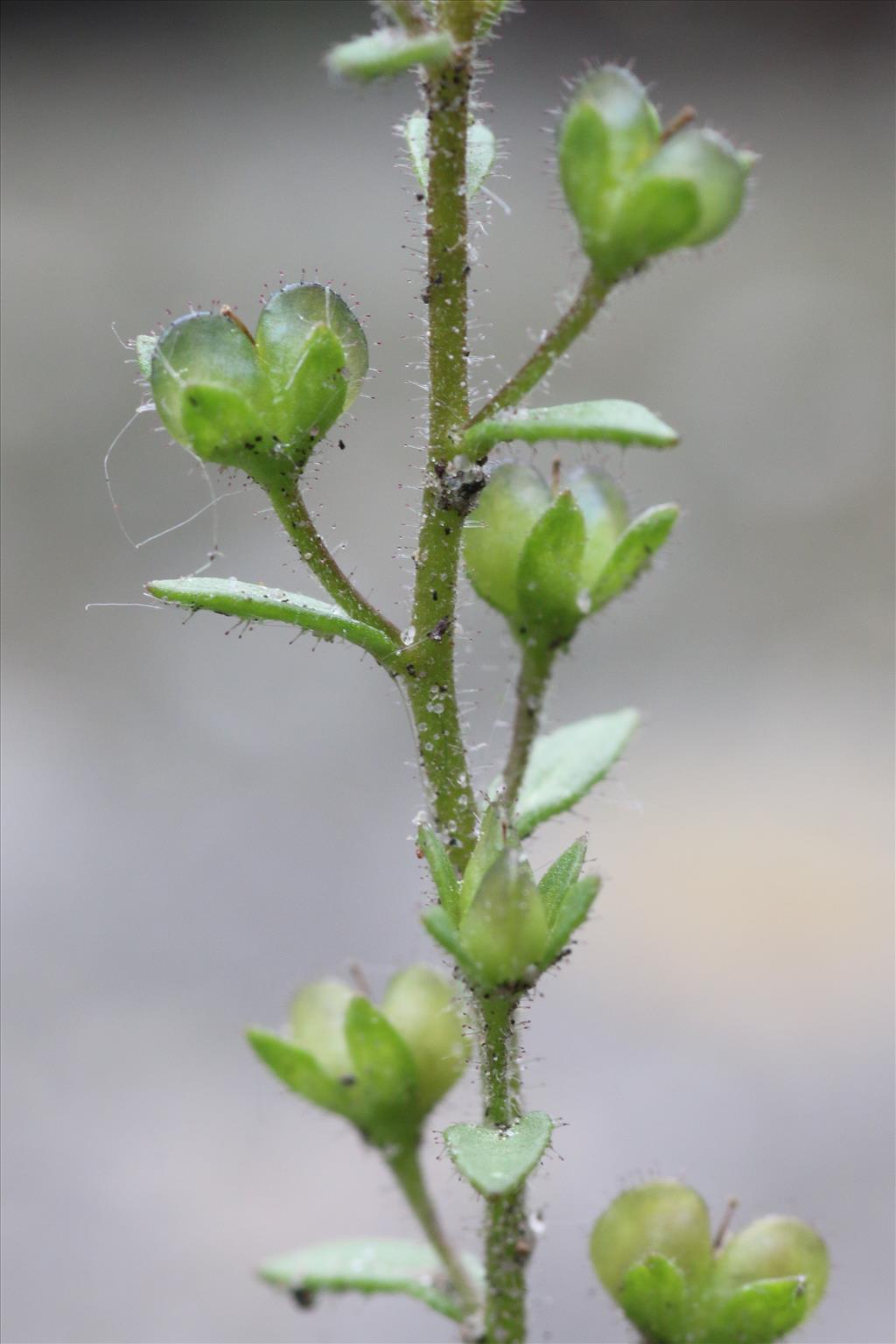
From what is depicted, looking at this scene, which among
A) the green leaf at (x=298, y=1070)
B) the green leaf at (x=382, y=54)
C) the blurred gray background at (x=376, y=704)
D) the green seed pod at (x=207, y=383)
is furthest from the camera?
the blurred gray background at (x=376, y=704)

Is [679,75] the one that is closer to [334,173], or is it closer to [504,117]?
[504,117]

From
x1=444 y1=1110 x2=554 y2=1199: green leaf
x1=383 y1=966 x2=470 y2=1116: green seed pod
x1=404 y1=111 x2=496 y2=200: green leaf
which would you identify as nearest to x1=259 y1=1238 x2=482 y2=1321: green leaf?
x1=383 y1=966 x2=470 y2=1116: green seed pod

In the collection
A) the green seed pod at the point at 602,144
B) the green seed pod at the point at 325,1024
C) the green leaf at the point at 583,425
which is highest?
the green seed pod at the point at 602,144

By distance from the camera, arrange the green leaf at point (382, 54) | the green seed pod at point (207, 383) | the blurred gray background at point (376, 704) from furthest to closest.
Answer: the blurred gray background at point (376, 704)
the green seed pod at point (207, 383)
the green leaf at point (382, 54)

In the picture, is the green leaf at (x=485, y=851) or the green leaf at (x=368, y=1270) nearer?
the green leaf at (x=485, y=851)

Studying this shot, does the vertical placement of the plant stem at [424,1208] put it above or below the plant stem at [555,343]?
below

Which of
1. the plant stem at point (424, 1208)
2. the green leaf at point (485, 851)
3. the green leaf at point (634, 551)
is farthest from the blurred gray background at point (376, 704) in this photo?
the green leaf at point (485, 851)

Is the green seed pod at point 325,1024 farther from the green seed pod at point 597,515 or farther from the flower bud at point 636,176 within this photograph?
the flower bud at point 636,176
